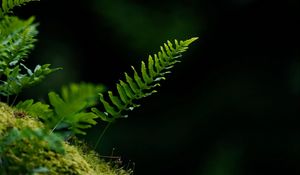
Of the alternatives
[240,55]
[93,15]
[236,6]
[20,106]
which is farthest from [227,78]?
[20,106]

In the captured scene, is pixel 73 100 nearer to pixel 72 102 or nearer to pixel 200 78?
pixel 72 102

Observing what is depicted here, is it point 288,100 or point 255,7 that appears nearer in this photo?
point 288,100

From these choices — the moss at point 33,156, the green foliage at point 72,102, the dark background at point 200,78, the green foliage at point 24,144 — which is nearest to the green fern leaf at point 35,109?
the moss at point 33,156

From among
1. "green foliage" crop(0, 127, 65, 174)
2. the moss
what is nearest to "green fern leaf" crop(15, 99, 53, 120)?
the moss

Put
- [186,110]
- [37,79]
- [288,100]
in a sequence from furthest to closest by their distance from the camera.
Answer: [186,110], [288,100], [37,79]

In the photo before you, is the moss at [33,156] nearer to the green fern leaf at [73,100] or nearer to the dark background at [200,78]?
the green fern leaf at [73,100]

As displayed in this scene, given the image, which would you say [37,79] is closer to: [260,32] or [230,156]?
[230,156]

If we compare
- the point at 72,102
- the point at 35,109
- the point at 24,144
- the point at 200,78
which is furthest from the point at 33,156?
the point at 200,78
